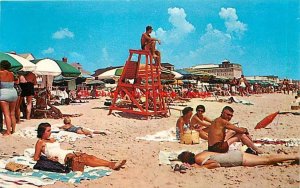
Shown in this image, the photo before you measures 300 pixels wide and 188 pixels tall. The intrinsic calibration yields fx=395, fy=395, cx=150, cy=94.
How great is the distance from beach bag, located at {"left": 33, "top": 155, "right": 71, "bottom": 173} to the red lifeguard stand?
217 cm

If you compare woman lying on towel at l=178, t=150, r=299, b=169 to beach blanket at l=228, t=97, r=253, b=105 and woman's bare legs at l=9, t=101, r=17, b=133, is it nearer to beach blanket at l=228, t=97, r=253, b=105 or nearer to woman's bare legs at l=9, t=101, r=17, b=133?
beach blanket at l=228, t=97, r=253, b=105

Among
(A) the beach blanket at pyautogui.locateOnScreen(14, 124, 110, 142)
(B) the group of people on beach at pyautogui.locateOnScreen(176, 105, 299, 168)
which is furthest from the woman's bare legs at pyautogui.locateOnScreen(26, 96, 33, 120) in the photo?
(B) the group of people on beach at pyautogui.locateOnScreen(176, 105, 299, 168)

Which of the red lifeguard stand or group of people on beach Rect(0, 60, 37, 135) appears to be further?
the red lifeguard stand

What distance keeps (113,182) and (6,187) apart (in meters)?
0.94

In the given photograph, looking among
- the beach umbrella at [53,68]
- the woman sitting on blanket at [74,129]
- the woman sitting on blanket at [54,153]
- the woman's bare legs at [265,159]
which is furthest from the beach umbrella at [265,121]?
the beach umbrella at [53,68]

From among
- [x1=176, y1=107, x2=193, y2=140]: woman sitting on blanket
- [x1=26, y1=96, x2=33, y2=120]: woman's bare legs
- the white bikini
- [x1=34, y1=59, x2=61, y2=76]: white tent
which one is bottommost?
the white bikini

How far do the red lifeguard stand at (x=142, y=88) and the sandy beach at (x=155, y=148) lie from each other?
0.19 metres

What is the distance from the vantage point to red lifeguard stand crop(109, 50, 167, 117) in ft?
18.9

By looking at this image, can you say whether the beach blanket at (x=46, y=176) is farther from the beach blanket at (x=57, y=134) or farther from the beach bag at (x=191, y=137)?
the beach bag at (x=191, y=137)

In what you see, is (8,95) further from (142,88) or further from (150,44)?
(142,88)

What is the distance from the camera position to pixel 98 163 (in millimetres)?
3807

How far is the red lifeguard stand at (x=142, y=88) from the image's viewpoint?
226 inches

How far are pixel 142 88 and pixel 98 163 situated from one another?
231 cm

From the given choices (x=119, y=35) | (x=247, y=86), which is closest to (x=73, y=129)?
(x=119, y=35)
